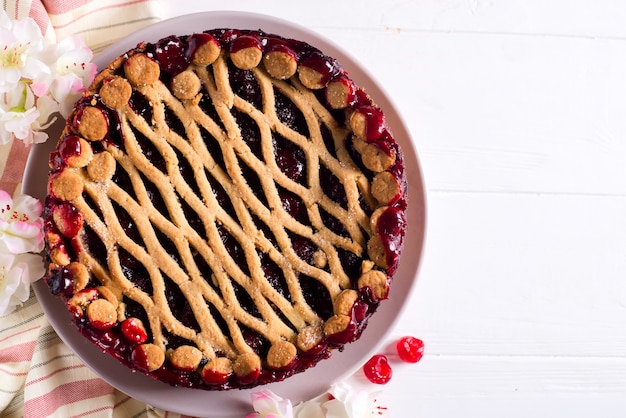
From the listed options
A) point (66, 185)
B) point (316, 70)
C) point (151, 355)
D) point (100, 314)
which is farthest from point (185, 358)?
point (316, 70)

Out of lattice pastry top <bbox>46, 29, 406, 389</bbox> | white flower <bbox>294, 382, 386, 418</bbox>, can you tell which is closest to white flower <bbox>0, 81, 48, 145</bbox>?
lattice pastry top <bbox>46, 29, 406, 389</bbox>

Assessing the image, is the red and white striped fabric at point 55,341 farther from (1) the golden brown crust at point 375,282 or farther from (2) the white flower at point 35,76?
(1) the golden brown crust at point 375,282

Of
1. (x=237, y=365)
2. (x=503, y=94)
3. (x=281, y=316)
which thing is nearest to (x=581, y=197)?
(x=503, y=94)

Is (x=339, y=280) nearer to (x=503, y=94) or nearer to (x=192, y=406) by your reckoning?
(x=192, y=406)

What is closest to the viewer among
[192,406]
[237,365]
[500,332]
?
[237,365]

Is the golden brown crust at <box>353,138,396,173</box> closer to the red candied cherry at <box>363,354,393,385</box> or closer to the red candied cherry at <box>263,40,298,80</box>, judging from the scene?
the red candied cherry at <box>263,40,298,80</box>

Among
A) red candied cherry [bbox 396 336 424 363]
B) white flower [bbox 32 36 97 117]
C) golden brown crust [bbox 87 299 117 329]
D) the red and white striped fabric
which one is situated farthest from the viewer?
red candied cherry [bbox 396 336 424 363]
